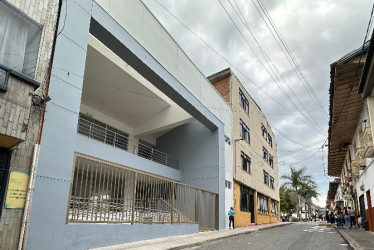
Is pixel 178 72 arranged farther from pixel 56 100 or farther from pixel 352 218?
pixel 352 218

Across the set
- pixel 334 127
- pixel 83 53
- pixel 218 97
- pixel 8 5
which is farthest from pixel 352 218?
pixel 8 5

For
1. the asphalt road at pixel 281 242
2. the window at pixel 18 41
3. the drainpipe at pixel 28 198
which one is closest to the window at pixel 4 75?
the window at pixel 18 41

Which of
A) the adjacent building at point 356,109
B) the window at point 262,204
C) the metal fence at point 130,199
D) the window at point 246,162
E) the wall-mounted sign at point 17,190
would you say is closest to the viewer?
the wall-mounted sign at point 17,190

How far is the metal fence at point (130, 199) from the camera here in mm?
9222

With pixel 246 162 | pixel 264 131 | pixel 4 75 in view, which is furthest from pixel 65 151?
pixel 264 131

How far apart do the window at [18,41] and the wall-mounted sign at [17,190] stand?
92.8 inches

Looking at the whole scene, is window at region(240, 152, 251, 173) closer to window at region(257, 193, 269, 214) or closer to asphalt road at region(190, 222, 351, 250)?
window at region(257, 193, 269, 214)

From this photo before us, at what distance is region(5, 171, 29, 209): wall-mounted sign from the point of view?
6.49 metres

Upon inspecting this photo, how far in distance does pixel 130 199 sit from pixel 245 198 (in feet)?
50.9

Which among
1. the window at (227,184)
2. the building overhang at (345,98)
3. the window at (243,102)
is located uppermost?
the window at (243,102)

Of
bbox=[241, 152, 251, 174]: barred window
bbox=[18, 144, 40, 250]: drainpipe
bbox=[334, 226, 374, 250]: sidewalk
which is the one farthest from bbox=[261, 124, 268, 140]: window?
bbox=[18, 144, 40, 250]: drainpipe

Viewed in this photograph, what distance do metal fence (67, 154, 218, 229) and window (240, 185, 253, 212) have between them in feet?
19.0

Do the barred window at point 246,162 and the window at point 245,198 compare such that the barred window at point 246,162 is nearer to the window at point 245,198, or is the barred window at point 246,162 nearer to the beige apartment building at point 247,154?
the beige apartment building at point 247,154

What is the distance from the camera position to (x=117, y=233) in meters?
9.70
